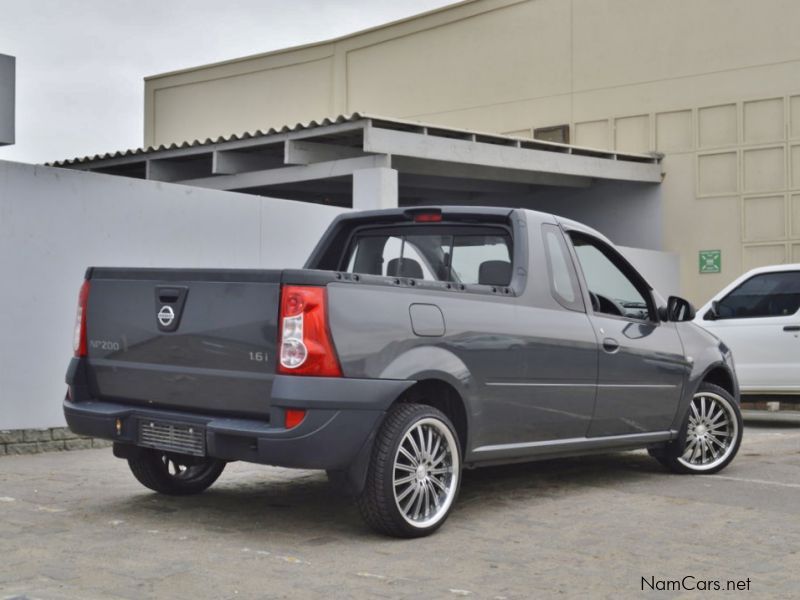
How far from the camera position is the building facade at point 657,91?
76.9ft

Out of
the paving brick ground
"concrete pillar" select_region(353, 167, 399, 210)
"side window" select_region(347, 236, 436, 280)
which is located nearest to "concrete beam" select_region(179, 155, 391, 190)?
"concrete pillar" select_region(353, 167, 399, 210)

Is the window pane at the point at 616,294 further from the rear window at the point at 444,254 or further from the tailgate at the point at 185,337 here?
the tailgate at the point at 185,337

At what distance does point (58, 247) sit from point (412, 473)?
5260mm

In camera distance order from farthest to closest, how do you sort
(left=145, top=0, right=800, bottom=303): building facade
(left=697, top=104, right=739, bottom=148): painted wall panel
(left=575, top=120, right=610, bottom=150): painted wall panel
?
(left=575, top=120, right=610, bottom=150): painted wall panel → (left=697, top=104, right=739, bottom=148): painted wall panel → (left=145, top=0, right=800, bottom=303): building facade

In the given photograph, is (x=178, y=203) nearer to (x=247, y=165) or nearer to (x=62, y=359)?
(x=62, y=359)

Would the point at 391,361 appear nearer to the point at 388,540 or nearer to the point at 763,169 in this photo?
the point at 388,540

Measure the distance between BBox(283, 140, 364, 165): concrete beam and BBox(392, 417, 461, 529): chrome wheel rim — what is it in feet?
37.8

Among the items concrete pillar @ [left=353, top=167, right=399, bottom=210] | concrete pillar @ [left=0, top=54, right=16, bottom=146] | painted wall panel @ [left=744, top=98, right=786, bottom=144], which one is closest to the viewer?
concrete pillar @ [left=0, top=54, right=16, bottom=146]

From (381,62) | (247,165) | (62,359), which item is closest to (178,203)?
(62,359)

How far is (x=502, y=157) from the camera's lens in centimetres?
1997

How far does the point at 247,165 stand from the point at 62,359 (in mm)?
9448

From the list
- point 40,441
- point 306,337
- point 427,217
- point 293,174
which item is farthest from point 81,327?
point 293,174

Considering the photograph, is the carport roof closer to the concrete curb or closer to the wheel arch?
the concrete curb

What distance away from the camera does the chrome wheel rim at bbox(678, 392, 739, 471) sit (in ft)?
28.2
